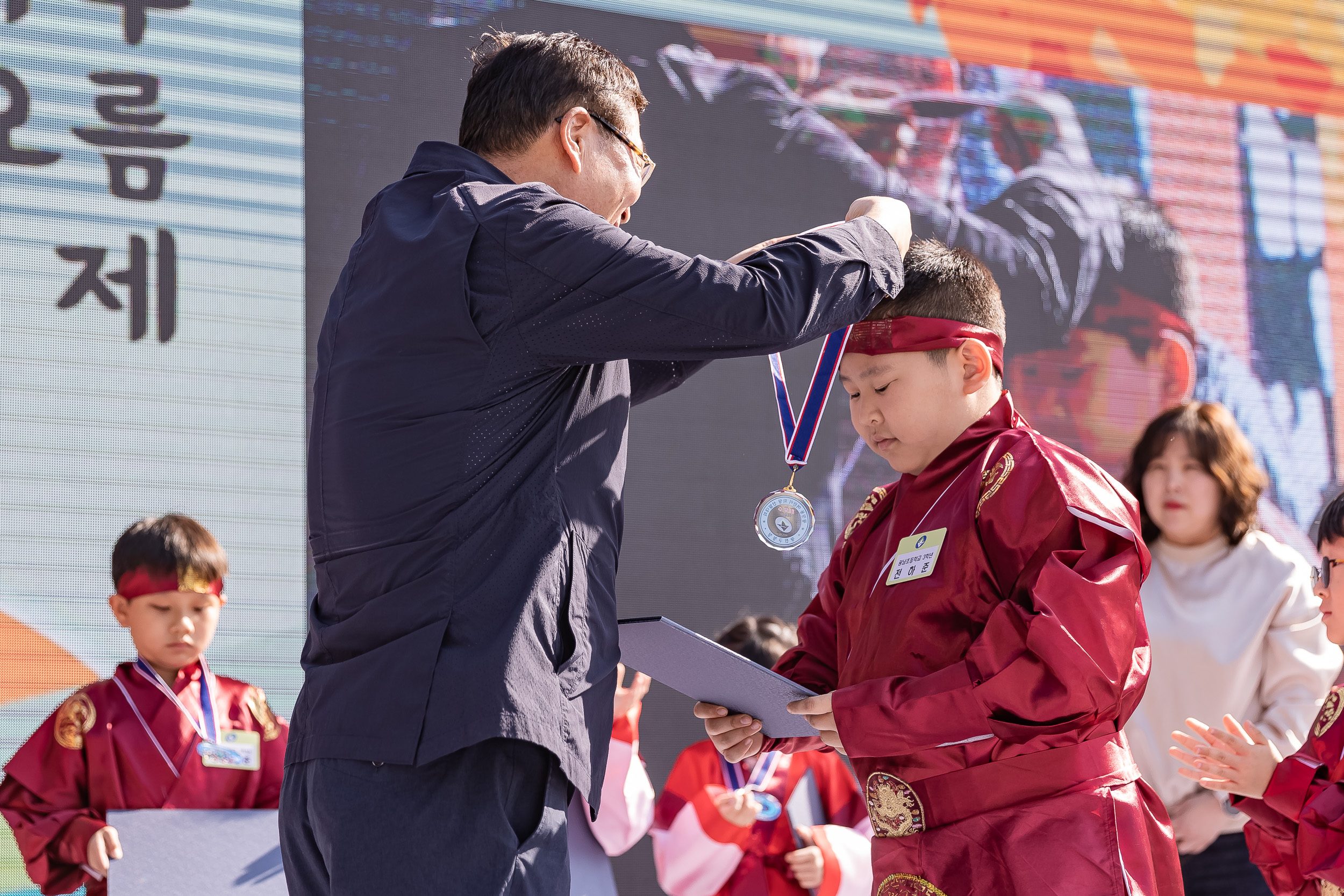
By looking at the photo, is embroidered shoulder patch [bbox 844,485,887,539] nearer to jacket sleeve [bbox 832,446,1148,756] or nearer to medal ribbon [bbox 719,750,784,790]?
jacket sleeve [bbox 832,446,1148,756]

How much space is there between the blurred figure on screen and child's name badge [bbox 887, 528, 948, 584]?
1521 mm

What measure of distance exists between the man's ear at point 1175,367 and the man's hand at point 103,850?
11.5 ft

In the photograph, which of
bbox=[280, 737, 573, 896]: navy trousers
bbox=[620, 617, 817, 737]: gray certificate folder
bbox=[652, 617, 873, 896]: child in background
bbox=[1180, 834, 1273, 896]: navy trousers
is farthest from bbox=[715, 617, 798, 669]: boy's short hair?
bbox=[280, 737, 573, 896]: navy trousers

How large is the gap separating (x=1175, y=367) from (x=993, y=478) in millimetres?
3195

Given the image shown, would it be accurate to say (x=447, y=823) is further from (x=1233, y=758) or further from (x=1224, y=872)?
(x=1224, y=872)

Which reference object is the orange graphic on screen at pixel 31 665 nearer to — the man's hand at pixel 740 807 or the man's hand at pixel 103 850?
the man's hand at pixel 103 850

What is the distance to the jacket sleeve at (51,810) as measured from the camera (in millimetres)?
2861

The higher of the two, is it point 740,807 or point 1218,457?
point 1218,457

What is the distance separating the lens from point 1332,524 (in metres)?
2.34

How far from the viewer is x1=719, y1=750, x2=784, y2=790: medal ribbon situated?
3.12 m

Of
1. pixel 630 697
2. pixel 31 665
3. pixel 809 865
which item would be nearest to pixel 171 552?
pixel 31 665

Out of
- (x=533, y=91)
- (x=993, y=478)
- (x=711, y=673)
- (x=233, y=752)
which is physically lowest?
(x=233, y=752)

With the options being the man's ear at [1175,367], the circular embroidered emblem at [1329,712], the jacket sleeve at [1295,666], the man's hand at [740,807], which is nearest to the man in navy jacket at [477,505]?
the circular embroidered emblem at [1329,712]

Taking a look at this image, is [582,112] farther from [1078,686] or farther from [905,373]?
[1078,686]
